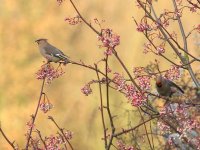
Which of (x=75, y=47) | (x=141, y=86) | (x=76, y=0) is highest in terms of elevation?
(x=76, y=0)

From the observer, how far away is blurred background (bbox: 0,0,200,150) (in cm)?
1586

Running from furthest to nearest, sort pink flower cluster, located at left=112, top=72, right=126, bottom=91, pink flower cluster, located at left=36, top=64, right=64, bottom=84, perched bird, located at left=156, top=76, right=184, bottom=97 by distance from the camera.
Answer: perched bird, located at left=156, top=76, right=184, bottom=97, pink flower cluster, located at left=36, top=64, right=64, bottom=84, pink flower cluster, located at left=112, top=72, right=126, bottom=91

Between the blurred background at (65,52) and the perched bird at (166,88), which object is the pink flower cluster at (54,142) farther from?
the blurred background at (65,52)

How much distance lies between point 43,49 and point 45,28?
11800 millimetres

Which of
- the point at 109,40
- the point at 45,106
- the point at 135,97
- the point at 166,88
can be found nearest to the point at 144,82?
the point at 135,97

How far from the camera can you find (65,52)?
16.4 meters

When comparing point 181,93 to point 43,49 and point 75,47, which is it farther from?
point 75,47

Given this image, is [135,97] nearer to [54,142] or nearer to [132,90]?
[132,90]

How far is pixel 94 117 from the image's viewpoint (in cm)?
1647

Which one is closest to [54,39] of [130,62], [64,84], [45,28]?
[45,28]

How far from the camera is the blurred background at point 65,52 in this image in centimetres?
1586

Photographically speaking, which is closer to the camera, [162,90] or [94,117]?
[162,90]

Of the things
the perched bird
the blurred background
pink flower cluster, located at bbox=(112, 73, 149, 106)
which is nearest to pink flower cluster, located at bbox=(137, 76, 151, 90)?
pink flower cluster, located at bbox=(112, 73, 149, 106)

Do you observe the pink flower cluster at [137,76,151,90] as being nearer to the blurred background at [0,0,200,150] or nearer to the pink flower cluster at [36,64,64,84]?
the pink flower cluster at [36,64,64,84]
